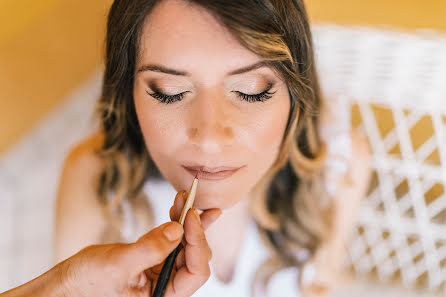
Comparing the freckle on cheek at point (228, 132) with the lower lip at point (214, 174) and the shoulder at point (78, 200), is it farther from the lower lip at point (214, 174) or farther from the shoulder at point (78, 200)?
the shoulder at point (78, 200)

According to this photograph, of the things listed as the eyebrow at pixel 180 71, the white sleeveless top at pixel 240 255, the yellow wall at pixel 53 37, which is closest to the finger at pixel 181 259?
the eyebrow at pixel 180 71

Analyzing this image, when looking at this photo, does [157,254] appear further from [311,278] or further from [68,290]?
→ [311,278]

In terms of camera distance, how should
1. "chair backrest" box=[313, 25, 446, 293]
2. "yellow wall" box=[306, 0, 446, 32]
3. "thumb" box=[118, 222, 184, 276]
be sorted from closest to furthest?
"thumb" box=[118, 222, 184, 276]
"chair backrest" box=[313, 25, 446, 293]
"yellow wall" box=[306, 0, 446, 32]

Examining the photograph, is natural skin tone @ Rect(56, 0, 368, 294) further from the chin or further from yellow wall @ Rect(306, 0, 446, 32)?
yellow wall @ Rect(306, 0, 446, 32)

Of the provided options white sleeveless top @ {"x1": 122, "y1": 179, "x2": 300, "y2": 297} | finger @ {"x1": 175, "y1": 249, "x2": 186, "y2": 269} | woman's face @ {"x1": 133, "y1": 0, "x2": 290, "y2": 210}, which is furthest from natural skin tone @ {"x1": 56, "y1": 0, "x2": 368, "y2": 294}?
white sleeveless top @ {"x1": 122, "y1": 179, "x2": 300, "y2": 297}

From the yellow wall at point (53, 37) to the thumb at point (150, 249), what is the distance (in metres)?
0.68

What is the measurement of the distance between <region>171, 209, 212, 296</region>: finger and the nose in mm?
106

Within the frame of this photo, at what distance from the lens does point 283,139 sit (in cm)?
74

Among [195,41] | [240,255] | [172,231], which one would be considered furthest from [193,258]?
[240,255]

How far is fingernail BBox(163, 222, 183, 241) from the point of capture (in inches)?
20.1

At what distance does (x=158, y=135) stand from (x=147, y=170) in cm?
30

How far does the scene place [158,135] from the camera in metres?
0.67

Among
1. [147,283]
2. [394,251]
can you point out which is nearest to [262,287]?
[394,251]

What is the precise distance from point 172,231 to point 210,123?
0.17 meters
